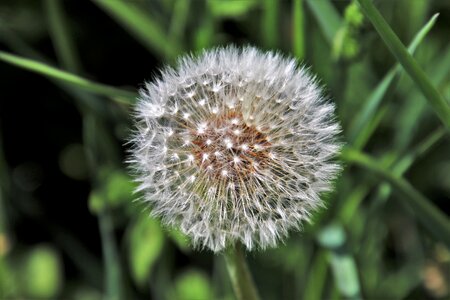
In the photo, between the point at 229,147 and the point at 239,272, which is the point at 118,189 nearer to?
the point at 239,272

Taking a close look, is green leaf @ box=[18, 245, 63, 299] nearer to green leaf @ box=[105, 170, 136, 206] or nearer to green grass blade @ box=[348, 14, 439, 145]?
green leaf @ box=[105, 170, 136, 206]

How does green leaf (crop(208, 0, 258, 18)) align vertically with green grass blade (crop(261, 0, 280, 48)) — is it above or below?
above

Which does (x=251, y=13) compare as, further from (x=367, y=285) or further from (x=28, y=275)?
(x=28, y=275)

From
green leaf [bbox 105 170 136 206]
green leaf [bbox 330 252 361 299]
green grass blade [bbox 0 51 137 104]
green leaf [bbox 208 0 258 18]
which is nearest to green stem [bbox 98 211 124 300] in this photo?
green leaf [bbox 105 170 136 206]

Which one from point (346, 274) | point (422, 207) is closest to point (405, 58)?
point (422, 207)

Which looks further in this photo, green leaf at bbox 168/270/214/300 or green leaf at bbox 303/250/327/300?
green leaf at bbox 168/270/214/300

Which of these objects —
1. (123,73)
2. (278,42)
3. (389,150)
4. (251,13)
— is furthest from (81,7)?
(389,150)
